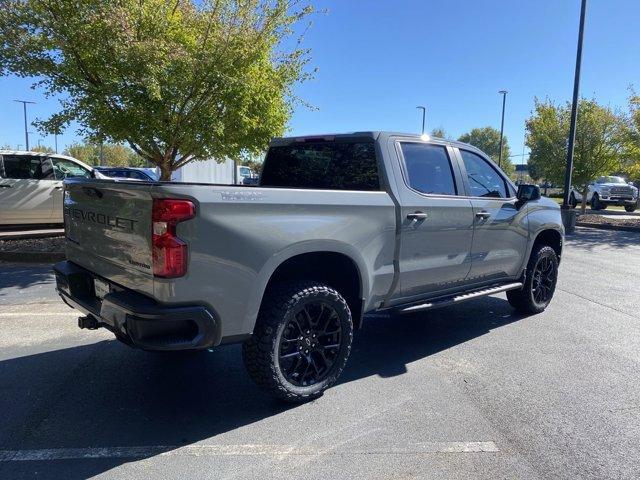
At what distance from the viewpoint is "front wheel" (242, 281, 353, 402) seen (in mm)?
3270

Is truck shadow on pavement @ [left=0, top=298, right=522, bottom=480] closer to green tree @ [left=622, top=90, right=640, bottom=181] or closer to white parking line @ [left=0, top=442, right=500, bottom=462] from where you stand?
white parking line @ [left=0, top=442, right=500, bottom=462]

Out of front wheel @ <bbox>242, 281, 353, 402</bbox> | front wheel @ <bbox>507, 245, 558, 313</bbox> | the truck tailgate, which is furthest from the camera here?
front wheel @ <bbox>507, 245, 558, 313</bbox>

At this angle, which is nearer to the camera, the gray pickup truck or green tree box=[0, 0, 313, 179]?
the gray pickup truck

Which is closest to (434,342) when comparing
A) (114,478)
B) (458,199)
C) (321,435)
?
(458,199)

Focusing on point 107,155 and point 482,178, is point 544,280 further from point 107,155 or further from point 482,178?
point 107,155

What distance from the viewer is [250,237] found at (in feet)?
10.0

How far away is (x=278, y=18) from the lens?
9.23 m

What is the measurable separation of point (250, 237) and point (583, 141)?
698 inches

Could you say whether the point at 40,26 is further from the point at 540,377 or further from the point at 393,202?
the point at 540,377

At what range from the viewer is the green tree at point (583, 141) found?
56.4ft

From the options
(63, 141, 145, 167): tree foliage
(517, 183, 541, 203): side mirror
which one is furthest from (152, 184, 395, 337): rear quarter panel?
(63, 141, 145, 167): tree foliage

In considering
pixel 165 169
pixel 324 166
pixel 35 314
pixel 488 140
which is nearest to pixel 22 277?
pixel 35 314

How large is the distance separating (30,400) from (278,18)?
7850 mm

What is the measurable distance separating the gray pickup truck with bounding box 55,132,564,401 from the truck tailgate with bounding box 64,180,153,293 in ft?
0.04
